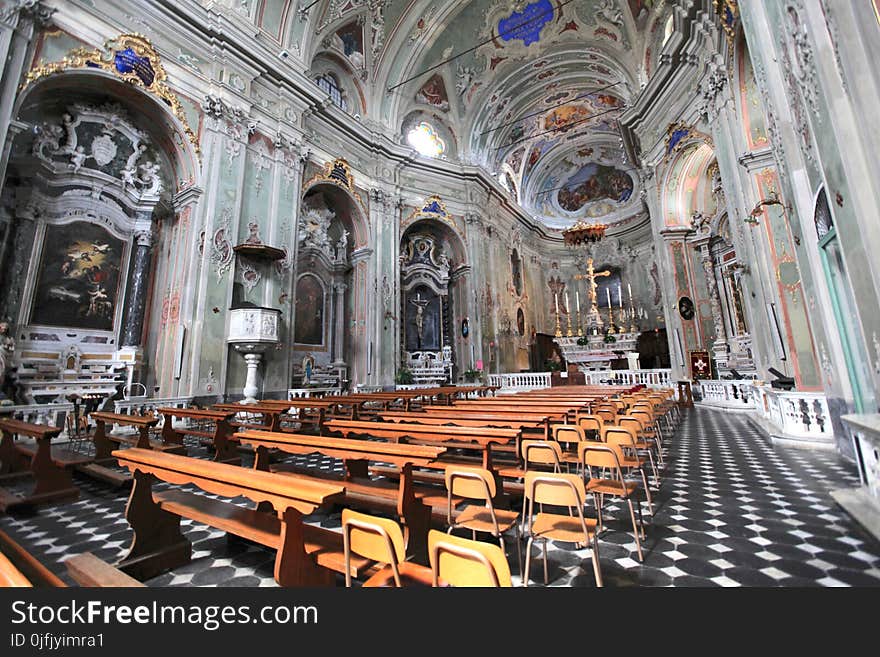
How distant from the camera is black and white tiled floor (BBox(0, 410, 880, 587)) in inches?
87.5

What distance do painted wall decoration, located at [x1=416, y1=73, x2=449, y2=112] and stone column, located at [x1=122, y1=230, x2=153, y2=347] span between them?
1173 cm

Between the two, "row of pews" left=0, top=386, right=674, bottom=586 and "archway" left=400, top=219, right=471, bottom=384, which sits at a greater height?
"archway" left=400, top=219, right=471, bottom=384

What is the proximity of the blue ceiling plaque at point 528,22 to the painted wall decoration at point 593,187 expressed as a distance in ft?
30.2

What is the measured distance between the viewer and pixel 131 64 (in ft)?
25.7

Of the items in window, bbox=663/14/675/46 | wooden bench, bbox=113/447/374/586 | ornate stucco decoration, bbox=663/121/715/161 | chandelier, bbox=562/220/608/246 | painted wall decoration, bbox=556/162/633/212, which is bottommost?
wooden bench, bbox=113/447/374/586

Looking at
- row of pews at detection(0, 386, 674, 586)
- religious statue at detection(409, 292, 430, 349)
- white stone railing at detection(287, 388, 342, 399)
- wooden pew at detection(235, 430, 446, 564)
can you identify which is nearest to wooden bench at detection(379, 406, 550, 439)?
row of pews at detection(0, 386, 674, 586)

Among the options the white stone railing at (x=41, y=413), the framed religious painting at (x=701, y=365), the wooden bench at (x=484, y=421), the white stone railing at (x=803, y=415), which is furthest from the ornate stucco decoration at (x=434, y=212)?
the white stone railing at (x=803, y=415)

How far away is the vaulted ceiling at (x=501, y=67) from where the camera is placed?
1314 cm

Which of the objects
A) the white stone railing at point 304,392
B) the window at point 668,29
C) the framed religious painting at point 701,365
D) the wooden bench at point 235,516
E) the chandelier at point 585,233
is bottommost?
the wooden bench at point 235,516

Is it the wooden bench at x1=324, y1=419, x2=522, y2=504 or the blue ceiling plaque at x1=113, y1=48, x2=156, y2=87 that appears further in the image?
the blue ceiling plaque at x1=113, y1=48, x2=156, y2=87

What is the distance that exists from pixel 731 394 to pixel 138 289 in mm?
14073

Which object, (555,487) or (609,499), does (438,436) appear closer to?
(555,487)

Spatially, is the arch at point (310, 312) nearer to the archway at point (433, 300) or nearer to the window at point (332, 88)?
the archway at point (433, 300)

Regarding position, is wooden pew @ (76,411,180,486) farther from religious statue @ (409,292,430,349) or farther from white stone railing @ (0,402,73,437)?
religious statue @ (409,292,430,349)
